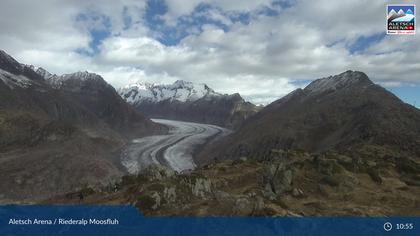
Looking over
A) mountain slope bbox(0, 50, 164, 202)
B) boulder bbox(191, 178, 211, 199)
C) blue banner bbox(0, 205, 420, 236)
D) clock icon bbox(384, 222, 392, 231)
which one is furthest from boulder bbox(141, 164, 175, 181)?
mountain slope bbox(0, 50, 164, 202)

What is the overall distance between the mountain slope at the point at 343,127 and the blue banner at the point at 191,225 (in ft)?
193

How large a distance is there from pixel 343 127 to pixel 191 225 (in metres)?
123

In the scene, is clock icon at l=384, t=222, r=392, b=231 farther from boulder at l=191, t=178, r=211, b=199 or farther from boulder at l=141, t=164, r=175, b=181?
boulder at l=141, t=164, r=175, b=181

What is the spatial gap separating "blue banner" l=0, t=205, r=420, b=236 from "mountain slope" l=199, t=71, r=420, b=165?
58.9 meters

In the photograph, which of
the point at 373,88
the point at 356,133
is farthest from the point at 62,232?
the point at 373,88

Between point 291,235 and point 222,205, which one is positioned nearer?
point 291,235

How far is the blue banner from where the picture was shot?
30406 millimetres

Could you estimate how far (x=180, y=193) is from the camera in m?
39.1

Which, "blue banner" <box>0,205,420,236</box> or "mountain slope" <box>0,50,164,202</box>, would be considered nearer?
"blue banner" <box>0,205,420,236</box>

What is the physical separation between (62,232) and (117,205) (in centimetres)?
767

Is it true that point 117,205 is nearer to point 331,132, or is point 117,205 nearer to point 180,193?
point 180,193

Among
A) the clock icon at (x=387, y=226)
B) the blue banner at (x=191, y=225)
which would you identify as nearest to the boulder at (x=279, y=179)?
the blue banner at (x=191, y=225)

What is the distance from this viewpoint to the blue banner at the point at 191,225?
30.4 meters

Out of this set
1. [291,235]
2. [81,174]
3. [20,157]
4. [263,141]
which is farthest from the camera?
[263,141]
